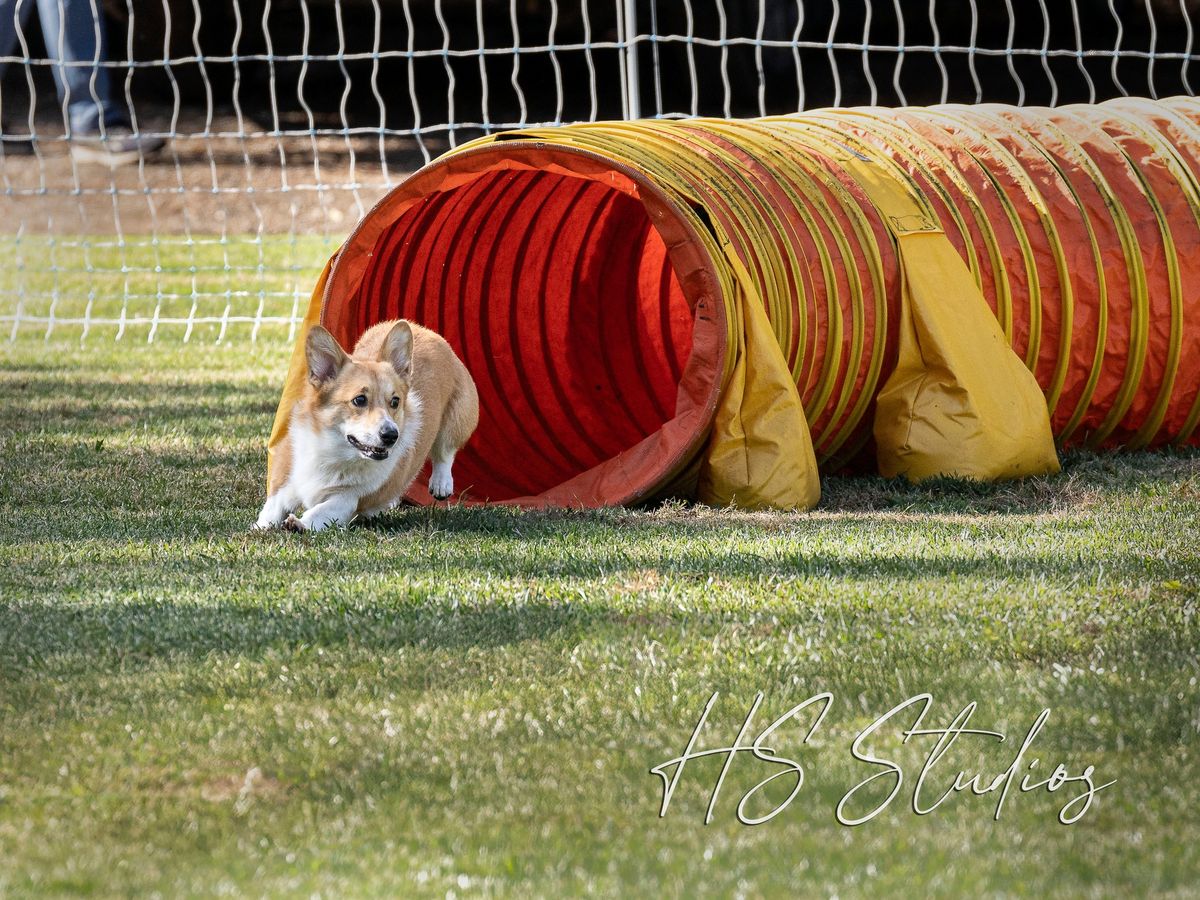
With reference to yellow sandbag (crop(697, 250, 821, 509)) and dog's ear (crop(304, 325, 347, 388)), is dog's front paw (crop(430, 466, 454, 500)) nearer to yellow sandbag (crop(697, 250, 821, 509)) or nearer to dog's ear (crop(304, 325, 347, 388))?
dog's ear (crop(304, 325, 347, 388))

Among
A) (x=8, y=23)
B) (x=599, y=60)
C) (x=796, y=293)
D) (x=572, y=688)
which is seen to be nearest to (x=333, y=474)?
(x=796, y=293)

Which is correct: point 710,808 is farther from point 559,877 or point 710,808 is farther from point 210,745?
point 210,745

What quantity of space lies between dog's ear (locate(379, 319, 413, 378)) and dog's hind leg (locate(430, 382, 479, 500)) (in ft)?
1.52

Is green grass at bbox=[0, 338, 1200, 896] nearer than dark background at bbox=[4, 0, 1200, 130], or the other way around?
green grass at bbox=[0, 338, 1200, 896]

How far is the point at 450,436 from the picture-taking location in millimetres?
5754

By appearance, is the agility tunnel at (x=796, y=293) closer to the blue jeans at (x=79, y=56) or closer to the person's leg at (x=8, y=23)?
the blue jeans at (x=79, y=56)

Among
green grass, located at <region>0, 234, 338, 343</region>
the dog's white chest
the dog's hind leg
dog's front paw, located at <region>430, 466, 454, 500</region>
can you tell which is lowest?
green grass, located at <region>0, 234, 338, 343</region>

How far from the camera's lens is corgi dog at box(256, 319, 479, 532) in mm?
5023

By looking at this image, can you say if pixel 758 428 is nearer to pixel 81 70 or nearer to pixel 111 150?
pixel 111 150

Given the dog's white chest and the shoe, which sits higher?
the dog's white chest

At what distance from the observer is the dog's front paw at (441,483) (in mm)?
5836

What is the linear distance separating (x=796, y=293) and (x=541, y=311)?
1405mm

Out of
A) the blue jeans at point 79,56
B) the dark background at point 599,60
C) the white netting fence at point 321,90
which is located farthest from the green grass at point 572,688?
the dark background at point 599,60

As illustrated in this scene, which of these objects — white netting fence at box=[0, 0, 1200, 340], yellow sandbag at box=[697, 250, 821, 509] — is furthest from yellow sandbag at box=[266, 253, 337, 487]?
white netting fence at box=[0, 0, 1200, 340]
